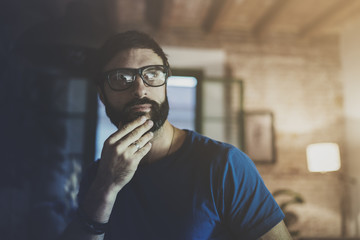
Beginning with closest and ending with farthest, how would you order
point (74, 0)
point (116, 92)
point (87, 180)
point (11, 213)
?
point (116, 92)
point (87, 180)
point (11, 213)
point (74, 0)

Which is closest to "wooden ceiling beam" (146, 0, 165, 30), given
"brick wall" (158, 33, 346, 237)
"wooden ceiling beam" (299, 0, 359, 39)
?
"brick wall" (158, 33, 346, 237)

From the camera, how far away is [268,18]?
2535mm

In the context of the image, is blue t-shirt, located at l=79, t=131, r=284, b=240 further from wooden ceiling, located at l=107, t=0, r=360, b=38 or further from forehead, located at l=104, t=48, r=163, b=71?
wooden ceiling, located at l=107, t=0, r=360, b=38

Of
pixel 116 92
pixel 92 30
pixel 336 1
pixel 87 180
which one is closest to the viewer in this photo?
pixel 116 92

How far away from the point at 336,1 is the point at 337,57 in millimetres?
829

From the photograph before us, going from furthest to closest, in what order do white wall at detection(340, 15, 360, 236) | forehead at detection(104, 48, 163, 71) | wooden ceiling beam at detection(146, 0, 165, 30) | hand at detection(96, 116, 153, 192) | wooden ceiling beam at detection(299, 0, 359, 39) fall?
1. white wall at detection(340, 15, 360, 236)
2. wooden ceiling beam at detection(146, 0, 165, 30)
3. wooden ceiling beam at detection(299, 0, 359, 39)
4. forehead at detection(104, 48, 163, 71)
5. hand at detection(96, 116, 153, 192)

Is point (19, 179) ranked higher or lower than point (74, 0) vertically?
lower

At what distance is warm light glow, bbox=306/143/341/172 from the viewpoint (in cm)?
242

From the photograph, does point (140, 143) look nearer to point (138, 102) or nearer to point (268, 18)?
point (138, 102)

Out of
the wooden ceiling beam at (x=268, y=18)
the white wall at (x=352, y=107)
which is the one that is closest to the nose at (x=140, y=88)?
the wooden ceiling beam at (x=268, y=18)

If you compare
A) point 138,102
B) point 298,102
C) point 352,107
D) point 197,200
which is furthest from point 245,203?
point 352,107

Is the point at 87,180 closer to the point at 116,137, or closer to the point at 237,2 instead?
the point at 116,137

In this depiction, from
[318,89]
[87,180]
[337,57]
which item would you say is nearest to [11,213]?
[87,180]

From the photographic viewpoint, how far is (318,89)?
2.91 meters
